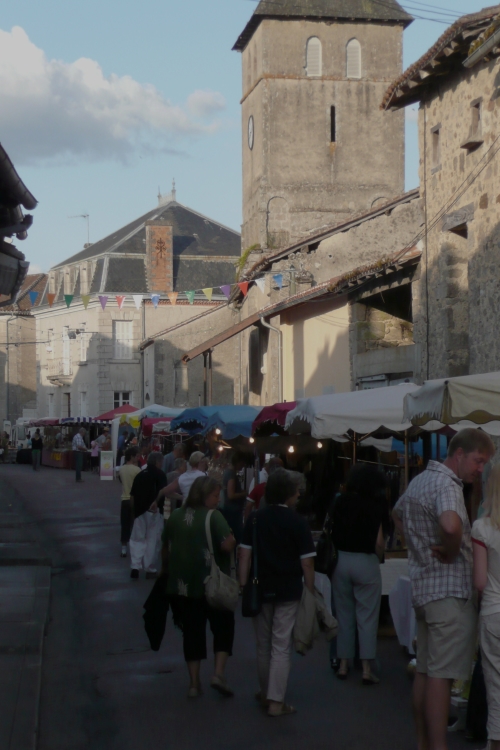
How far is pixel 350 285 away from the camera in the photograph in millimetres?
20891

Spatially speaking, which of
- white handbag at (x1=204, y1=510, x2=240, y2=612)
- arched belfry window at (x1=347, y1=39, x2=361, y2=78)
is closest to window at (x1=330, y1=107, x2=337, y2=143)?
arched belfry window at (x1=347, y1=39, x2=361, y2=78)

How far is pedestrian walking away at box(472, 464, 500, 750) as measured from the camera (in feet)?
15.7

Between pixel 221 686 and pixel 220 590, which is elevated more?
pixel 220 590

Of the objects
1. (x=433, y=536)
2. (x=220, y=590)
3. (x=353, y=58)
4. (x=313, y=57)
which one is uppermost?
(x=353, y=58)

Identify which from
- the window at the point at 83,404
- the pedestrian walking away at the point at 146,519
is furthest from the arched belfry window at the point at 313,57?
the pedestrian walking away at the point at 146,519

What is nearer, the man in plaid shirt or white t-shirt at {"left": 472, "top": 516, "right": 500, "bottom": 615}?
white t-shirt at {"left": 472, "top": 516, "right": 500, "bottom": 615}

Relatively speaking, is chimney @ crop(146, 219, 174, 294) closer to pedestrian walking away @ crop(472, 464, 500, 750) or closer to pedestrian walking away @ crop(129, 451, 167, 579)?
pedestrian walking away @ crop(129, 451, 167, 579)

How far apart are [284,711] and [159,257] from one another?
45727 millimetres

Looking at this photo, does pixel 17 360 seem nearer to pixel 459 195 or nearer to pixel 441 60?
pixel 459 195

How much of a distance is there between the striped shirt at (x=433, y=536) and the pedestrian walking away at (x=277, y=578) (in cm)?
139

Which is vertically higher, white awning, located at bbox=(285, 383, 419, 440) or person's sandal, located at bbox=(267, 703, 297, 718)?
white awning, located at bbox=(285, 383, 419, 440)

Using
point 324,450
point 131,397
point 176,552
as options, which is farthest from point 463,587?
point 131,397

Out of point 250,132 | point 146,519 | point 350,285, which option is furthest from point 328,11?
point 146,519

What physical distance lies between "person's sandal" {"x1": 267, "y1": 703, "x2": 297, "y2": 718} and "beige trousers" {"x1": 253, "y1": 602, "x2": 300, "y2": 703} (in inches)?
2.1
